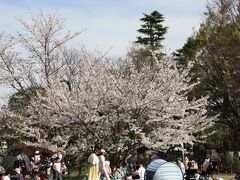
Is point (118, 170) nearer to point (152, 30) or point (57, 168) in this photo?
point (57, 168)

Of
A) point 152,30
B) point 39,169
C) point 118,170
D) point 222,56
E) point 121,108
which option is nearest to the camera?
point 118,170

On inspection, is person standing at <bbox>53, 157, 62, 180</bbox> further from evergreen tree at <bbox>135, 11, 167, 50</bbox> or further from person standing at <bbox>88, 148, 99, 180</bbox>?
evergreen tree at <bbox>135, 11, 167, 50</bbox>

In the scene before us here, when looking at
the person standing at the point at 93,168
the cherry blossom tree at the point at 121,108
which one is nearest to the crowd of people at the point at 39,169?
the cherry blossom tree at the point at 121,108

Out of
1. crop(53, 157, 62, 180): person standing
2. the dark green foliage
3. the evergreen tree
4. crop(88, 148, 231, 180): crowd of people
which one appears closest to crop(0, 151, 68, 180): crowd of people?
crop(53, 157, 62, 180): person standing

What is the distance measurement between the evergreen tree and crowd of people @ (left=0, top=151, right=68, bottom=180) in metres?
22.7

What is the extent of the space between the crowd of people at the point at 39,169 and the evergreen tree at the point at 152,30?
74.5ft

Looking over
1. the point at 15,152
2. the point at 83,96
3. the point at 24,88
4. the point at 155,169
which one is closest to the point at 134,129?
the point at 83,96

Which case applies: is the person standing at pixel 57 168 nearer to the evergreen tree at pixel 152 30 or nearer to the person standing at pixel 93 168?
the person standing at pixel 93 168

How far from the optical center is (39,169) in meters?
21.9

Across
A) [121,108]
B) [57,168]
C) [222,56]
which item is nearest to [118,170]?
[57,168]

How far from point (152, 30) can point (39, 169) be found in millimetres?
26859

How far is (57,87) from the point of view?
19359mm

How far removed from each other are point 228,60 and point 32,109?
1018 centimetres

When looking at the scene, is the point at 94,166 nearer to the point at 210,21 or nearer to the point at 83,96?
the point at 83,96
